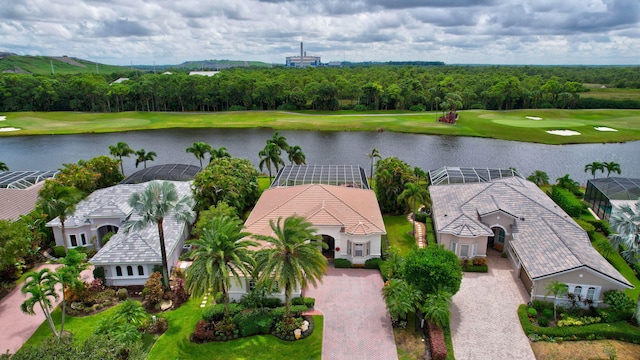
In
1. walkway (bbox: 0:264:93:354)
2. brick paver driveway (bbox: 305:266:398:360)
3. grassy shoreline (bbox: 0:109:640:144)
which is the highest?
grassy shoreline (bbox: 0:109:640:144)

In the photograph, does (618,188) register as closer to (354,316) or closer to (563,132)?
(354,316)

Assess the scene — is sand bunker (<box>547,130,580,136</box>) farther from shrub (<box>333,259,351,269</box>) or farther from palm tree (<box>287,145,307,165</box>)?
shrub (<box>333,259,351,269</box>)

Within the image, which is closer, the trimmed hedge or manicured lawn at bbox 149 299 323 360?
manicured lawn at bbox 149 299 323 360

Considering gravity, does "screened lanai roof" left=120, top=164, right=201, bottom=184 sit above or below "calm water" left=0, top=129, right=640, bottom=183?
above

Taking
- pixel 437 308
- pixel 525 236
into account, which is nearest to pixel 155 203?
pixel 437 308

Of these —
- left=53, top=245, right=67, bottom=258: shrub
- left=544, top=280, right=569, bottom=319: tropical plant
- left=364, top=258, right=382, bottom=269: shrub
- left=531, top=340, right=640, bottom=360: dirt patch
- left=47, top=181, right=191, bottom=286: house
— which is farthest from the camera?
left=53, top=245, right=67, bottom=258: shrub

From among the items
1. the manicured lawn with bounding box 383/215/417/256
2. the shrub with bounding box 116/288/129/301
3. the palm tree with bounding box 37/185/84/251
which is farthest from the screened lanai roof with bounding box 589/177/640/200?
the palm tree with bounding box 37/185/84/251

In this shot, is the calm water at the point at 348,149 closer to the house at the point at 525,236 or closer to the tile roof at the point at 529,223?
the tile roof at the point at 529,223
